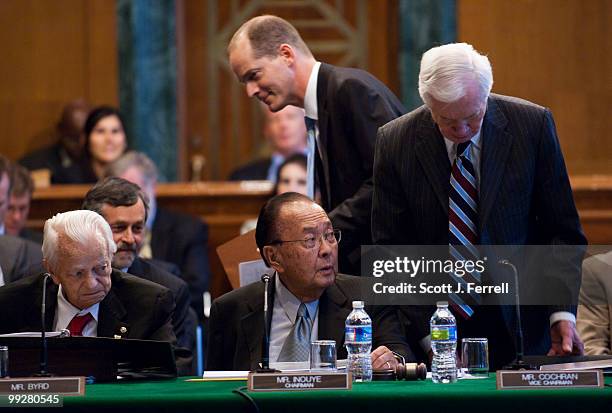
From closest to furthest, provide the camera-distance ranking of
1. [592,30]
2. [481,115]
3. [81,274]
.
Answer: [481,115]
[81,274]
[592,30]

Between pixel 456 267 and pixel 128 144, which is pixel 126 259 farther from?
pixel 128 144

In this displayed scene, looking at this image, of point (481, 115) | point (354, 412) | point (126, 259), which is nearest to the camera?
point (354, 412)

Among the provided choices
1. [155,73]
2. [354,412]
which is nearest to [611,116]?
[155,73]

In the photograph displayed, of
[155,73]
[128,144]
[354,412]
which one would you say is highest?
[155,73]

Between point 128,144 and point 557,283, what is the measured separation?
5.40 meters

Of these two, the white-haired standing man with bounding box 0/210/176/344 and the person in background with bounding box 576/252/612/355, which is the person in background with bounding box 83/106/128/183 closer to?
the white-haired standing man with bounding box 0/210/176/344

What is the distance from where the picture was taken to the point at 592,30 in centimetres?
901

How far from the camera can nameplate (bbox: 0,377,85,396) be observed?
343 cm

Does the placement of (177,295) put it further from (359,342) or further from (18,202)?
(18,202)

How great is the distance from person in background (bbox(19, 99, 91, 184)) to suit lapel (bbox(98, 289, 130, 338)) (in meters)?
4.41

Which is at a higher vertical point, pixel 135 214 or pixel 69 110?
pixel 69 110

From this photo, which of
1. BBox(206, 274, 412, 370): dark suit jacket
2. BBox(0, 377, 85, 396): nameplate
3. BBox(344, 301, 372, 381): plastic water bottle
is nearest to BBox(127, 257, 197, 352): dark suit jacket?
BBox(206, 274, 412, 370): dark suit jacket

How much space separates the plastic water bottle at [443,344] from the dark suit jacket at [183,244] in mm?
3346

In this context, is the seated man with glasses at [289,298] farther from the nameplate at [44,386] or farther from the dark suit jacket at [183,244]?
the dark suit jacket at [183,244]
